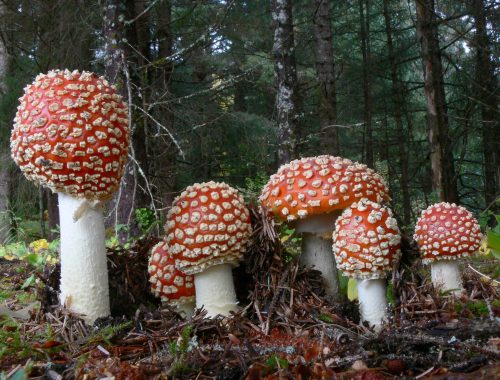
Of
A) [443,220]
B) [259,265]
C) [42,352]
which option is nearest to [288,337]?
[259,265]

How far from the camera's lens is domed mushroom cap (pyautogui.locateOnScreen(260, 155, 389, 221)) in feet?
8.89

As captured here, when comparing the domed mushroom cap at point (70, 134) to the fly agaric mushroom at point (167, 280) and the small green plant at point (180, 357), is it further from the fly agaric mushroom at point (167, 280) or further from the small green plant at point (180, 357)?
the small green plant at point (180, 357)

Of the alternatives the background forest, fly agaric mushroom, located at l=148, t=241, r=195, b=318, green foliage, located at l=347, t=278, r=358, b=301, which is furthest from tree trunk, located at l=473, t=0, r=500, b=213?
fly agaric mushroom, located at l=148, t=241, r=195, b=318

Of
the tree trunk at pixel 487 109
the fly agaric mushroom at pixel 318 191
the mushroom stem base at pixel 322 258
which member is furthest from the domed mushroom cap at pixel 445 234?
the tree trunk at pixel 487 109

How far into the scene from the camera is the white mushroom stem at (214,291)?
2.76 meters

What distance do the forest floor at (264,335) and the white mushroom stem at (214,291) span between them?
0.44 ft

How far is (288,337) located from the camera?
244cm

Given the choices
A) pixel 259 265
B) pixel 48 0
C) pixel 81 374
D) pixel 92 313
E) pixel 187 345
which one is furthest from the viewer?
pixel 48 0

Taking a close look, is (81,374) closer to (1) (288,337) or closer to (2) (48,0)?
(1) (288,337)

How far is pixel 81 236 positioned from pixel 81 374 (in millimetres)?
937

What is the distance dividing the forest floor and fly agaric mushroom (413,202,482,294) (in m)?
0.18

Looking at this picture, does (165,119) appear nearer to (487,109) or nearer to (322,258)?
(322,258)

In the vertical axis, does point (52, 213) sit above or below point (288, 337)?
above

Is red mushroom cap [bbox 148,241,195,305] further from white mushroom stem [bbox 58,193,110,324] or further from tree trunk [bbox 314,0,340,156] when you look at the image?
tree trunk [bbox 314,0,340,156]
